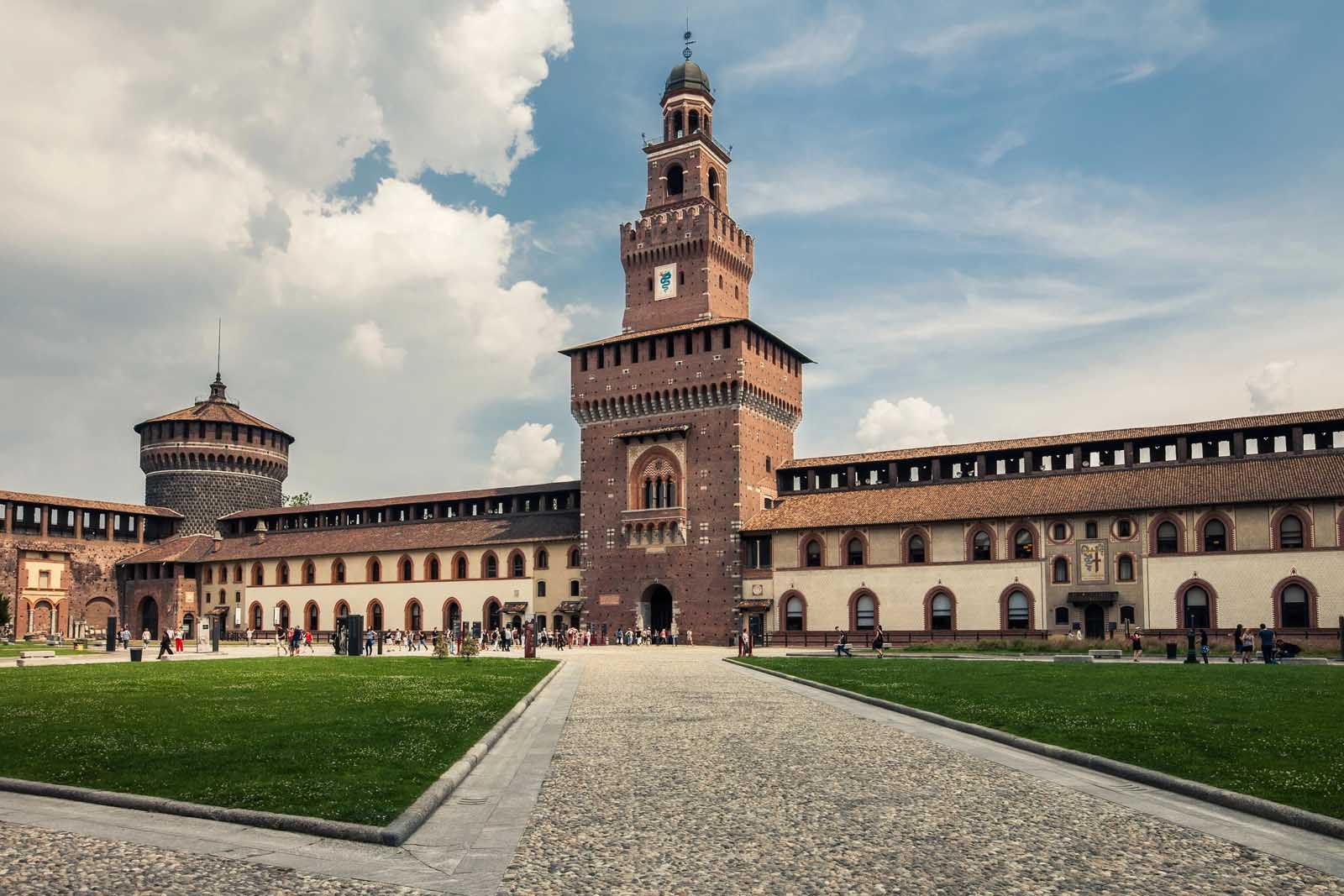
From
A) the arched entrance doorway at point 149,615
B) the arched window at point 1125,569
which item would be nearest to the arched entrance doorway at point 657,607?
the arched window at point 1125,569

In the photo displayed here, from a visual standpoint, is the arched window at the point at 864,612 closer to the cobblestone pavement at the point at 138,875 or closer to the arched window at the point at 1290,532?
the arched window at the point at 1290,532

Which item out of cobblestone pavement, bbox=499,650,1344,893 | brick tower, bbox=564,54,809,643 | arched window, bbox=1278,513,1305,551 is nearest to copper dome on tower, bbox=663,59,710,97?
brick tower, bbox=564,54,809,643

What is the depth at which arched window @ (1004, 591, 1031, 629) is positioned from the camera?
53.8 m

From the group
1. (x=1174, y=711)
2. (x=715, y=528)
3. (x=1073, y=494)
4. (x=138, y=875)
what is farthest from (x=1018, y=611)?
(x=138, y=875)

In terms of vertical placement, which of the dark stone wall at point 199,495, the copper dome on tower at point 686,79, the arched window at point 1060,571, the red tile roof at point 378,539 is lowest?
the arched window at point 1060,571

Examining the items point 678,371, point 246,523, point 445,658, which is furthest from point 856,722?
point 246,523

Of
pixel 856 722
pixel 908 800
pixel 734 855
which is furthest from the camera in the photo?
pixel 856 722

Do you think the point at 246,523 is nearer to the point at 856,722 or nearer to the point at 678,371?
the point at 678,371

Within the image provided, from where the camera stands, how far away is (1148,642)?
49.4 meters

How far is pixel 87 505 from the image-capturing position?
83188 millimetres

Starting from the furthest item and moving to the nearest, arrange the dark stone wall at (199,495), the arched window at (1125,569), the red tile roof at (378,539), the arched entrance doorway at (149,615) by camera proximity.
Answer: the dark stone wall at (199,495) → the arched entrance doorway at (149,615) → the red tile roof at (378,539) → the arched window at (1125,569)

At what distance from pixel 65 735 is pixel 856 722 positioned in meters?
12.9

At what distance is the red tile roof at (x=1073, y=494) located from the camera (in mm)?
49438

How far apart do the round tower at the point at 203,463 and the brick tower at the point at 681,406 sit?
38.8 metres
